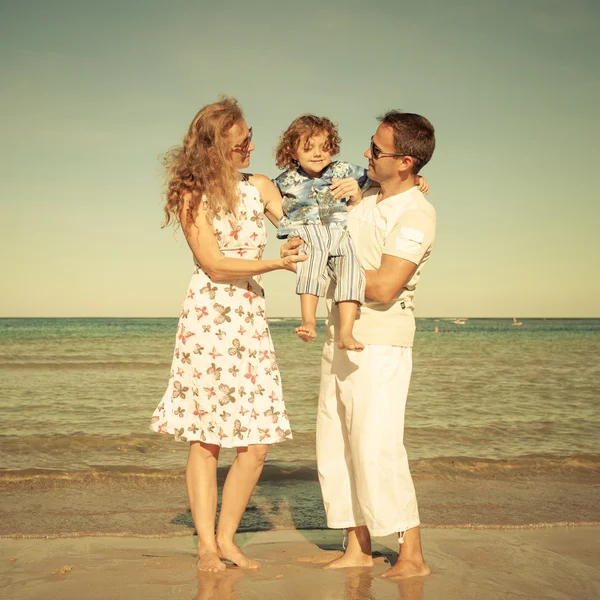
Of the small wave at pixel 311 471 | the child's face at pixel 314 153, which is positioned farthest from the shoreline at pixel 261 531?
the child's face at pixel 314 153

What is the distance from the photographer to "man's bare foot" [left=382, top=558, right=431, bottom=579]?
10.5 feet

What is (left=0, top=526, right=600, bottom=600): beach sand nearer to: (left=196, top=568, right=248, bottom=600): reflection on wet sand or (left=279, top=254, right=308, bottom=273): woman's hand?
(left=196, top=568, right=248, bottom=600): reflection on wet sand

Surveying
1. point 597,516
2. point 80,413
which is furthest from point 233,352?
point 80,413

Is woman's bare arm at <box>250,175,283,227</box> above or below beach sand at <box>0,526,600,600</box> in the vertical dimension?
above

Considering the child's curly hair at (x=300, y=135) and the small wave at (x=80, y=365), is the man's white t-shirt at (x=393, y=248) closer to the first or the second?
the child's curly hair at (x=300, y=135)

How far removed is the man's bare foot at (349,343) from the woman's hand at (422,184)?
0.86 meters

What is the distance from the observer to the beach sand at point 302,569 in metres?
3.07

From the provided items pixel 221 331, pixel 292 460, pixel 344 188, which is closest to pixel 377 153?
pixel 344 188

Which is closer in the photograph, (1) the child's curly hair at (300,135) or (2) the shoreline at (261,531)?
(1) the child's curly hair at (300,135)

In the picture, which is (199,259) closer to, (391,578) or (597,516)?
(391,578)

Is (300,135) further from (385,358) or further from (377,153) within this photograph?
(385,358)

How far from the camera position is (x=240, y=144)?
10.7ft

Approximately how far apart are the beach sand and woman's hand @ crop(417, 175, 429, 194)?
193 centimetres

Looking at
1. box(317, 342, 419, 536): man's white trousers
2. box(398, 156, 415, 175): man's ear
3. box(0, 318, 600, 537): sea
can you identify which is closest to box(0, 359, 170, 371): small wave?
box(0, 318, 600, 537): sea
